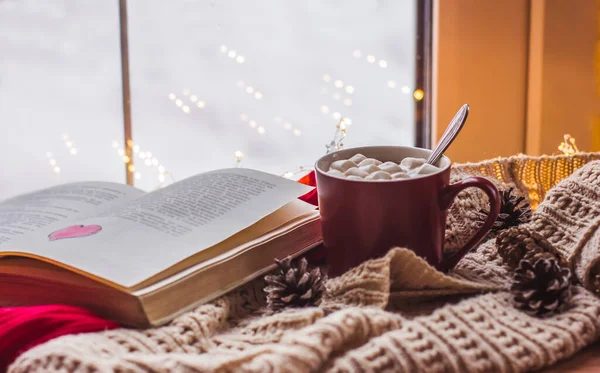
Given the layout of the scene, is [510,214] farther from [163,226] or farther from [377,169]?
[163,226]

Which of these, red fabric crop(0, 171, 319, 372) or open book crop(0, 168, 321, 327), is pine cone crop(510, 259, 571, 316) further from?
red fabric crop(0, 171, 319, 372)

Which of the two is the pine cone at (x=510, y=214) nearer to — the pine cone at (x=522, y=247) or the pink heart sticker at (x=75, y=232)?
the pine cone at (x=522, y=247)

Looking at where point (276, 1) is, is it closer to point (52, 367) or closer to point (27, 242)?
point (27, 242)

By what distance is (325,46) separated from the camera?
4.99 ft

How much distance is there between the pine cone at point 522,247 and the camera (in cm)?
55

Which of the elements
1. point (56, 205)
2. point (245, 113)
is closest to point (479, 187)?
point (56, 205)

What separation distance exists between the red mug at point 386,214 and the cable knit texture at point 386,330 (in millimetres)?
28

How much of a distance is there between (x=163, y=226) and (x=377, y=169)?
7.8 inches

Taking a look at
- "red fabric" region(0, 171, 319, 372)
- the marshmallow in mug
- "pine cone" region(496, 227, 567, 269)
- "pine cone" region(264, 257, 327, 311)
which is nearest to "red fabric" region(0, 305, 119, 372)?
"red fabric" region(0, 171, 319, 372)

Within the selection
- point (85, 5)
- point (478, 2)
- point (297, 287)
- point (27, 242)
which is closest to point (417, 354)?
point (297, 287)

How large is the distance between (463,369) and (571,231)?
22cm

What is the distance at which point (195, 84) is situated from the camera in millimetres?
1507

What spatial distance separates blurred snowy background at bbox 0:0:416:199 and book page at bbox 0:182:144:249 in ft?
2.38

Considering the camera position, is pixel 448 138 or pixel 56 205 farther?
pixel 56 205
